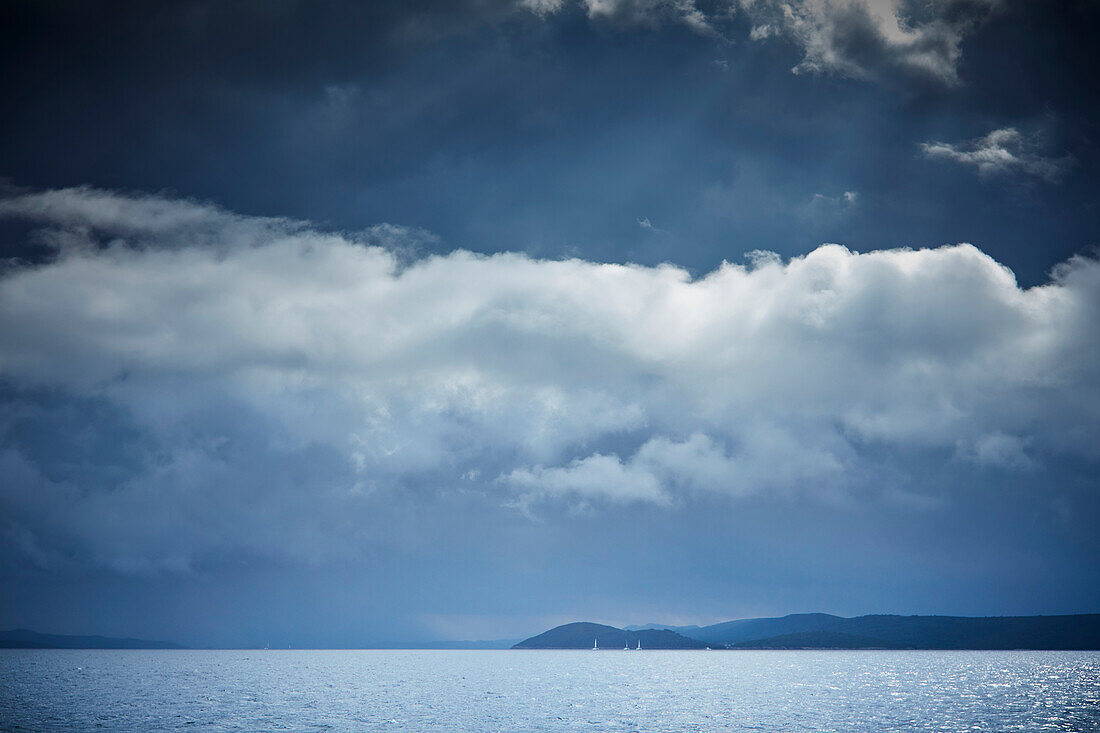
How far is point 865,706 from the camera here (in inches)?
5901

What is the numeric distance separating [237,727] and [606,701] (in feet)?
259

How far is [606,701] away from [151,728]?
88.7m

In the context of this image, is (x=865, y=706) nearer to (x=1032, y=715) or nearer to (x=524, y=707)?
(x=1032, y=715)

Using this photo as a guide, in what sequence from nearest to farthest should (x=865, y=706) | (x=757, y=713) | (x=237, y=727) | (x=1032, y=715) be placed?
(x=237, y=727) < (x=1032, y=715) < (x=757, y=713) < (x=865, y=706)

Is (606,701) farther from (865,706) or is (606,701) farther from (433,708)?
(865,706)

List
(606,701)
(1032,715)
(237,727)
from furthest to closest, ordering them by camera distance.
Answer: (606,701)
(1032,715)
(237,727)

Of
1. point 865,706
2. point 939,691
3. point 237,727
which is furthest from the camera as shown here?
point 939,691

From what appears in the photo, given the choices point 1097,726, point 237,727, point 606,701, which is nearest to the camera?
point 1097,726

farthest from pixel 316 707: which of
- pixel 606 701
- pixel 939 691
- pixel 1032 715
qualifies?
pixel 939 691

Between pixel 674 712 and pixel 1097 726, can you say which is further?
pixel 674 712

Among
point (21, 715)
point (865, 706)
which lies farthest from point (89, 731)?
point (865, 706)

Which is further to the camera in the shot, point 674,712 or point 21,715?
point 674,712

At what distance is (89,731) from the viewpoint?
360ft

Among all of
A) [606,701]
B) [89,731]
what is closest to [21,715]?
[89,731]
